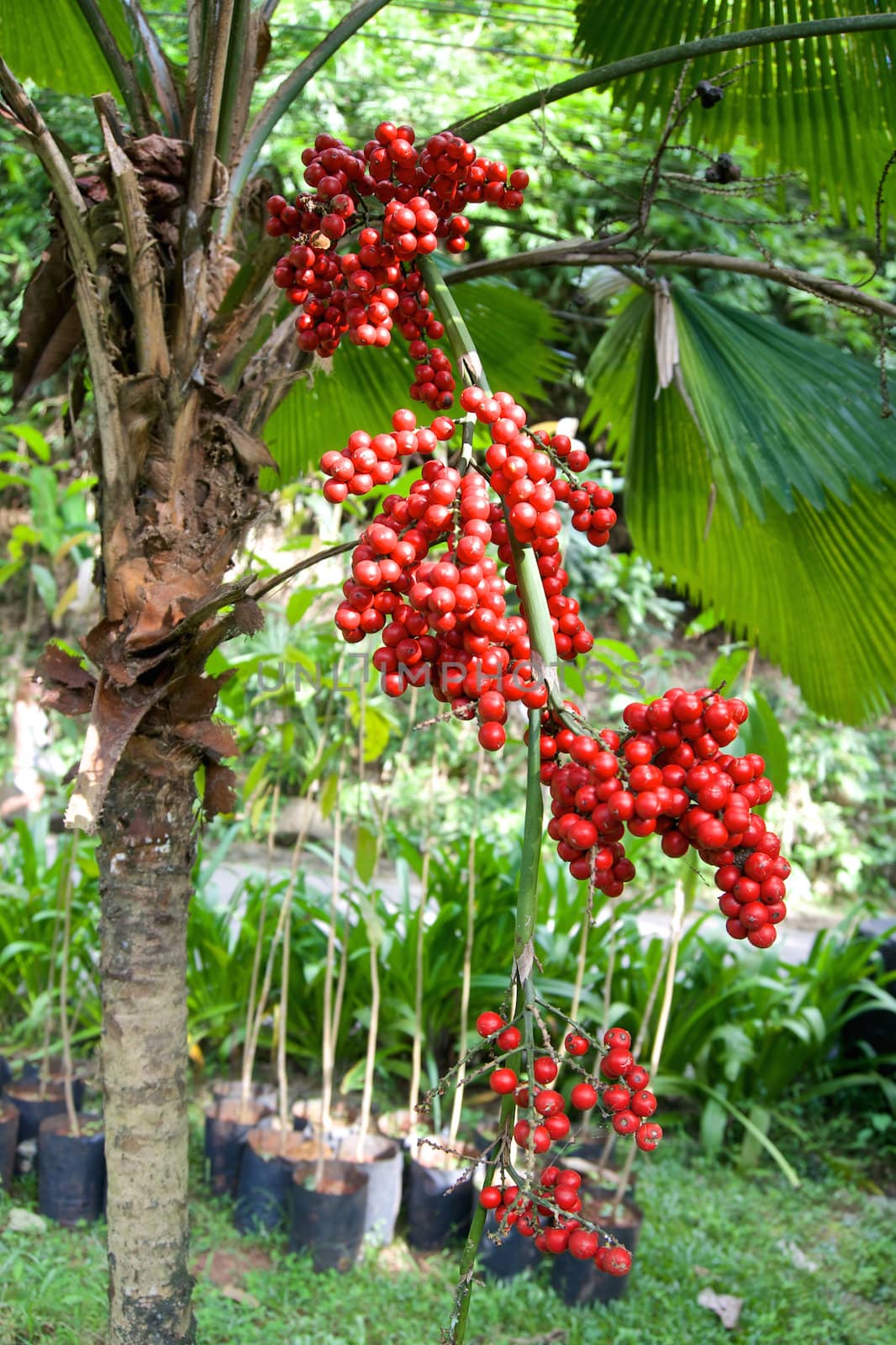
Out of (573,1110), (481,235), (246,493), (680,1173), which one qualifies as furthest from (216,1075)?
(481,235)

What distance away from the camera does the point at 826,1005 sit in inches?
123

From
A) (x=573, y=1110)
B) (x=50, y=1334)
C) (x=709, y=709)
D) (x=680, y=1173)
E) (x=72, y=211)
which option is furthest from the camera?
(x=573, y=1110)

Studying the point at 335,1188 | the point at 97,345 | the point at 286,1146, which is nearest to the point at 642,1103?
the point at 97,345

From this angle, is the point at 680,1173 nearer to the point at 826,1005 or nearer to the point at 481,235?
the point at 826,1005

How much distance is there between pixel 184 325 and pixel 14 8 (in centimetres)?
97

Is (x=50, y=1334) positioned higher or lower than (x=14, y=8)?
lower

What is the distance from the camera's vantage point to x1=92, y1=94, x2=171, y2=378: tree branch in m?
1.17

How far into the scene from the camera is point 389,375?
1917 millimetres

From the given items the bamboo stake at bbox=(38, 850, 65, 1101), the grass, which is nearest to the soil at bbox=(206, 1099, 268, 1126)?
the grass

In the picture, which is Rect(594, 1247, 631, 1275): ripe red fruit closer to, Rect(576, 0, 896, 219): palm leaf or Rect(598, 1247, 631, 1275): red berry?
Rect(598, 1247, 631, 1275): red berry

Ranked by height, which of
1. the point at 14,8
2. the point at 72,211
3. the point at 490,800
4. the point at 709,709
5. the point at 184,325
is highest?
the point at 14,8

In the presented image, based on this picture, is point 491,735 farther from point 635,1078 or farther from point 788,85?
point 788,85

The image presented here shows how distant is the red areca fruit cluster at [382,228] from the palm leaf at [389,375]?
0.95 m

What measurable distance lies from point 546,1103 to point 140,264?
39.7 inches
